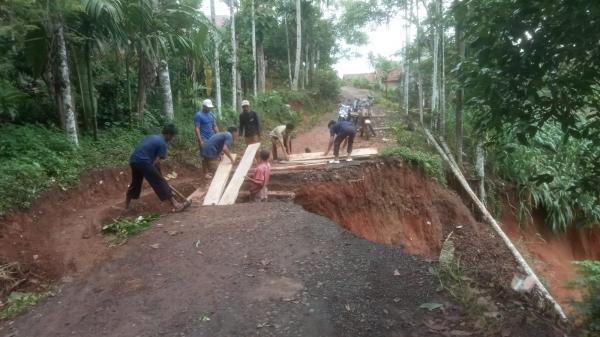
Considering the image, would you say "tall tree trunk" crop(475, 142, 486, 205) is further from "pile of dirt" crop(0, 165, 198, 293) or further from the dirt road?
"pile of dirt" crop(0, 165, 198, 293)

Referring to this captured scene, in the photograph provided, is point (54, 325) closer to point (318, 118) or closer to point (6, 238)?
point (6, 238)

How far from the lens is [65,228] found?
6438 mm

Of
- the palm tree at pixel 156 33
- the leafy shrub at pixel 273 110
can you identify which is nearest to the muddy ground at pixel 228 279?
the palm tree at pixel 156 33

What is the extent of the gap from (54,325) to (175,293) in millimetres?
1092

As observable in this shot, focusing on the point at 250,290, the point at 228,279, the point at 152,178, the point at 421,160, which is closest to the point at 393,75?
the point at 421,160

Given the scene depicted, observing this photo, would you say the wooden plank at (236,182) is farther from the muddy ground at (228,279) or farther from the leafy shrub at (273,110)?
the leafy shrub at (273,110)

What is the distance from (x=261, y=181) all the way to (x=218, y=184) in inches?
33.4

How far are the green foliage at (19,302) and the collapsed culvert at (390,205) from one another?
17.5ft

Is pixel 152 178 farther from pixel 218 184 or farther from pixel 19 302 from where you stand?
pixel 19 302

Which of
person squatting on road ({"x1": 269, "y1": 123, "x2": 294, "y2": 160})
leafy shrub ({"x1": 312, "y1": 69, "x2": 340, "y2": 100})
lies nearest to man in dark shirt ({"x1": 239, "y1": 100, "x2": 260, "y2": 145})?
Result: person squatting on road ({"x1": 269, "y1": 123, "x2": 294, "y2": 160})

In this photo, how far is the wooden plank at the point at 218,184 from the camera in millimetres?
7789

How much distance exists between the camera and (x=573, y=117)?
3.17m

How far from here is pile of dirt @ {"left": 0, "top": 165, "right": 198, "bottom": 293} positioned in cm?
534

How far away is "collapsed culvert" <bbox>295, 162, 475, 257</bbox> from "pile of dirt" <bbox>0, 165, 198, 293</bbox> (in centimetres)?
344
